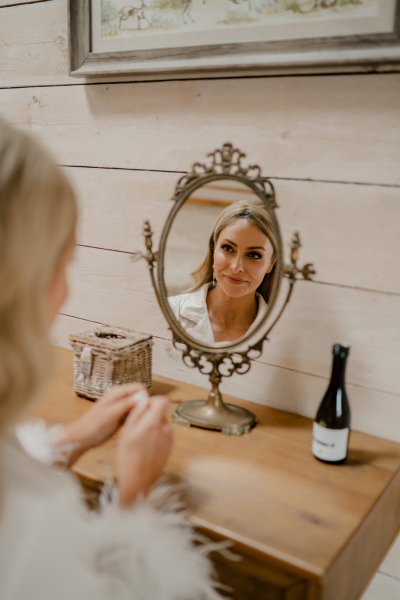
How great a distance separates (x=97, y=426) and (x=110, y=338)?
0.35 meters

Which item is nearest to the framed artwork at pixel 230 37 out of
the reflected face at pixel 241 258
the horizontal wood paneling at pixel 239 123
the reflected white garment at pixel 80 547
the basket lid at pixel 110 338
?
the horizontal wood paneling at pixel 239 123

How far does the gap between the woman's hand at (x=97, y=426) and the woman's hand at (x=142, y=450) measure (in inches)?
1.5

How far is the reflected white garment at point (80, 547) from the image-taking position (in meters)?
0.63

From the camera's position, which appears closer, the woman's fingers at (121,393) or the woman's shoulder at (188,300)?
the woman's fingers at (121,393)

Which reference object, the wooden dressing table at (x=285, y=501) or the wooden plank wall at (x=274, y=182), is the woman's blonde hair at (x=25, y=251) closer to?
the wooden dressing table at (x=285, y=501)

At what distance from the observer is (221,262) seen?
3.70ft

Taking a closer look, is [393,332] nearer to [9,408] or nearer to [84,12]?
[9,408]

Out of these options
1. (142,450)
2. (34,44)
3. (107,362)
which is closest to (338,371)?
(142,450)

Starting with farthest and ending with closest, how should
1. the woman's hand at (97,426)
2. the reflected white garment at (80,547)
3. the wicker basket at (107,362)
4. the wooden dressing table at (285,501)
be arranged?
the wicker basket at (107,362)
the woman's hand at (97,426)
the wooden dressing table at (285,501)
the reflected white garment at (80,547)

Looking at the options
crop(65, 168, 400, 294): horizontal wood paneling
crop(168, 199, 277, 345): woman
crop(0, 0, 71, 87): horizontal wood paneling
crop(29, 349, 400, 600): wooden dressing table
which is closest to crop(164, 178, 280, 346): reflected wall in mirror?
crop(168, 199, 277, 345): woman

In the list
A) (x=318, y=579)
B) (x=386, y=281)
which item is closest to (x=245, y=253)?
(x=386, y=281)

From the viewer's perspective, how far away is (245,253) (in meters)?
1.10

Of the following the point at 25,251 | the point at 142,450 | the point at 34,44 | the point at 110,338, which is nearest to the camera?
the point at 25,251

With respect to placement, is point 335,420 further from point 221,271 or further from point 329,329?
point 221,271
